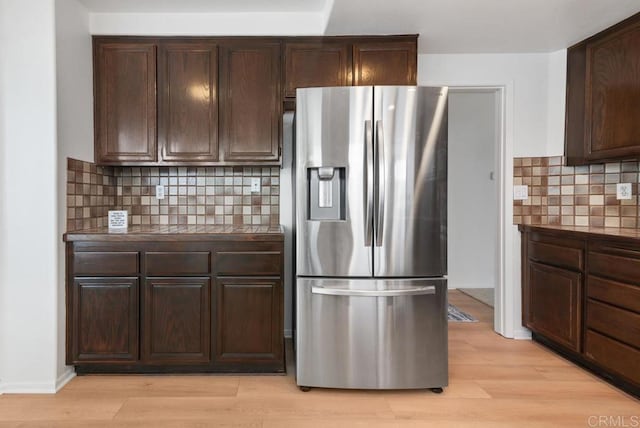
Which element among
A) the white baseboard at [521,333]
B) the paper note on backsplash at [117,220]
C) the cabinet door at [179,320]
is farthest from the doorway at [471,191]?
the paper note on backsplash at [117,220]

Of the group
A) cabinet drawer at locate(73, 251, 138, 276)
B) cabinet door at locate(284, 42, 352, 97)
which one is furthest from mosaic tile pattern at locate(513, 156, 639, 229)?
cabinet drawer at locate(73, 251, 138, 276)

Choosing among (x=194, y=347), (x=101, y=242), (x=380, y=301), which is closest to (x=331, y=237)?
(x=380, y=301)

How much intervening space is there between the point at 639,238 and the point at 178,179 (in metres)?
3.09

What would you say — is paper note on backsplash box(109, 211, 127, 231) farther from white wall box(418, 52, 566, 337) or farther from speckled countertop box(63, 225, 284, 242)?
white wall box(418, 52, 566, 337)

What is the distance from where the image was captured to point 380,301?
221 centimetres

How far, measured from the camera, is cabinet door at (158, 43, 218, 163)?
2.82m

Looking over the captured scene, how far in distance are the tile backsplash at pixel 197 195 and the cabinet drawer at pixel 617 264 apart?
7.29 feet

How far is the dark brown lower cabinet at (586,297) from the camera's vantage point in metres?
2.20

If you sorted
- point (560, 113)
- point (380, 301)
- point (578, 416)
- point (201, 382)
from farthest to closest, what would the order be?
point (560, 113) → point (201, 382) → point (380, 301) → point (578, 416)

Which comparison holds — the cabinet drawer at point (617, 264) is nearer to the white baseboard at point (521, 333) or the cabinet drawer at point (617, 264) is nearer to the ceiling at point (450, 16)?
the white baseboard at point (521, 333)

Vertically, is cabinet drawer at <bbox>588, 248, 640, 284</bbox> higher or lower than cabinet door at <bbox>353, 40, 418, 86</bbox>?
lower

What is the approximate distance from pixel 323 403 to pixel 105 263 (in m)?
1.56

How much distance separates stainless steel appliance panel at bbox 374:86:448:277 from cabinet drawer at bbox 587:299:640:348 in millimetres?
1112

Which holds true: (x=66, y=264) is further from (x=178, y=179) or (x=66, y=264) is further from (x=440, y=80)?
(x=440, y=80)
